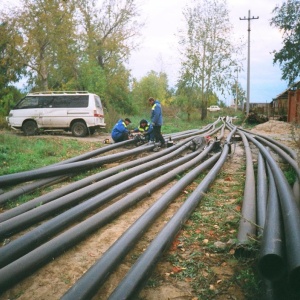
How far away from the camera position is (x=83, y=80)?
934 inches

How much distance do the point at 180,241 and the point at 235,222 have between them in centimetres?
93

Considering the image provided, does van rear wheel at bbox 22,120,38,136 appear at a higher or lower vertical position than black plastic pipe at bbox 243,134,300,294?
higher

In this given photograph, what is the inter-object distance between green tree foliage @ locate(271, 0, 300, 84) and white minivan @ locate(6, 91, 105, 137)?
25.2 m

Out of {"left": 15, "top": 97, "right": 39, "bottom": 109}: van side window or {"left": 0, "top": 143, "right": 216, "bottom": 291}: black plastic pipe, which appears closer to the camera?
{"left": 0, "top": 143, "right": 216, "bottom": 291}: black plastic pipe

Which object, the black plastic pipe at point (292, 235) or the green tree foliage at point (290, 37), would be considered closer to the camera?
the black plastic pipe at point (292, 235)

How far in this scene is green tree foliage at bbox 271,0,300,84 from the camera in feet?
101

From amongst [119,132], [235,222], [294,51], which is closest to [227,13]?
[294,51]

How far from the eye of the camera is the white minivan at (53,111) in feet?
45.7

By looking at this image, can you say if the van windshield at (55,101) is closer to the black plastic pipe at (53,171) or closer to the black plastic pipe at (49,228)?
the black plastic pipe at (53,171)

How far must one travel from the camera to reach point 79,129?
14.3 m

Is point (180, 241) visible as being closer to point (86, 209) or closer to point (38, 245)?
point (86, 209)

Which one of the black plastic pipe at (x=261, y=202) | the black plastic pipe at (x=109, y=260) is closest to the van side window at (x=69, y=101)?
the black plastic pipe at (x=261, y=202)

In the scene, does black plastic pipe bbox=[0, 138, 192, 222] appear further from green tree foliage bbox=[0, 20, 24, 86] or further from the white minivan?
green tree foliage bbox=[0, 20, 24, 86]

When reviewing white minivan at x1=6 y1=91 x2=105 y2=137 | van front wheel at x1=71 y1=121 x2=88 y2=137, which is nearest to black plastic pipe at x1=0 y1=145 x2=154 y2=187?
white minivan at x1=6 y1=91 x2=105 y2=137
